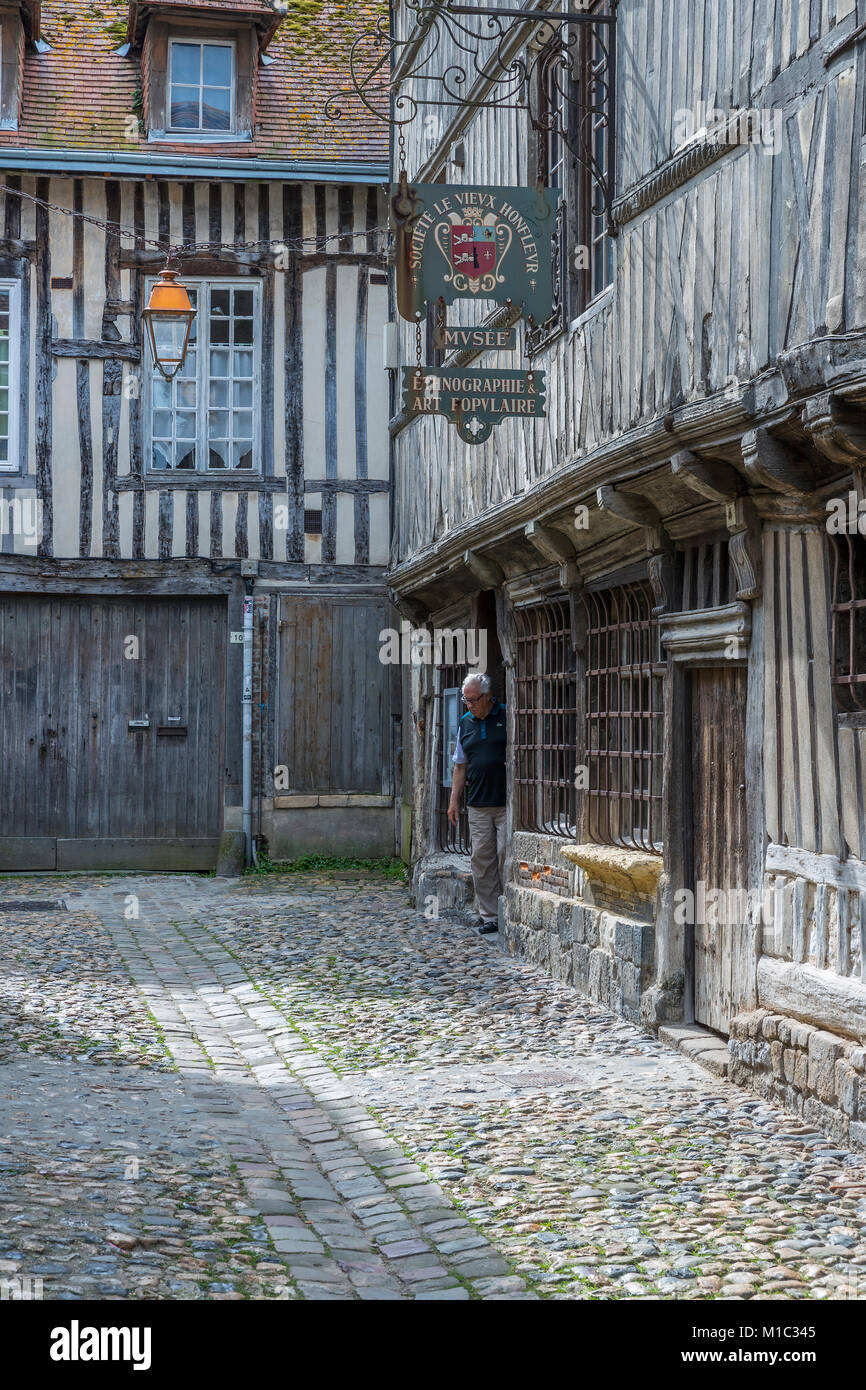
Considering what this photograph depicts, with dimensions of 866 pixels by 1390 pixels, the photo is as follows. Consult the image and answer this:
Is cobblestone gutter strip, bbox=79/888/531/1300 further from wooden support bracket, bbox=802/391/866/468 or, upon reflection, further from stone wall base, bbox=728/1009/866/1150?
wooden support bracket, bbox=802/391/866/468

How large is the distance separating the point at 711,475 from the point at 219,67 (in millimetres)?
9968

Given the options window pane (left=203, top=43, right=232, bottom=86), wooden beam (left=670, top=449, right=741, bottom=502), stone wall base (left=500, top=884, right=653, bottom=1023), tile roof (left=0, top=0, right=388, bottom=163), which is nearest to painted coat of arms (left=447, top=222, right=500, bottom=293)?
wooden beam (left=670, top=449, right=741, bottom=502)

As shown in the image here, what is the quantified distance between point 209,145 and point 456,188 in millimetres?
7367

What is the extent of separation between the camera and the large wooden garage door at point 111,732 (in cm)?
1438

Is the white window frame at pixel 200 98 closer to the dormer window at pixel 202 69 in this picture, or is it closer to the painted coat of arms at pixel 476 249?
the dormer window at pixel 202 69

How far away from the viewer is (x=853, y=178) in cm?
502

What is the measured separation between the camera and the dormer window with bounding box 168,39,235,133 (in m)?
14.3

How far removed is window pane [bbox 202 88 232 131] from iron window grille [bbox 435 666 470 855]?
18.2 ft

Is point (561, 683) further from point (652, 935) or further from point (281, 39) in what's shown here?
point (281, 39)

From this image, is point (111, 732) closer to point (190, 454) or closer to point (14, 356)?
point (190, 454)

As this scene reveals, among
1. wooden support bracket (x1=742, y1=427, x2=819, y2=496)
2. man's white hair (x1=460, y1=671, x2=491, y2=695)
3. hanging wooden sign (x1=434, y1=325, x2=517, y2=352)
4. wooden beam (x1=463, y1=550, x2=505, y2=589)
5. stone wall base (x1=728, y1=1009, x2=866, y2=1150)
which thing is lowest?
stone wall base (x1=728, y1=1009, x2=866, y2=1150)

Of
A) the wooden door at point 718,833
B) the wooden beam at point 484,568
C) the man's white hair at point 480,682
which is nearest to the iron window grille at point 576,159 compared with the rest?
the wooden beam at point 484,568

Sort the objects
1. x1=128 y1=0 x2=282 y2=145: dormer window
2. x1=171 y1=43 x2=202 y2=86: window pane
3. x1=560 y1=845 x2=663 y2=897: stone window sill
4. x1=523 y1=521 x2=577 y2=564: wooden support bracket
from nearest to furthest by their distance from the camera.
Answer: x1=560 y1=845 x2=663 y2=897: stone window sill < x1=523 y1=521 x2=577 y2=564: wooden support bracket < x1=128 y1=0 x2=282 y2=145: dormer window < x1=171 y1=43 x2=202 y2=86: window pane
